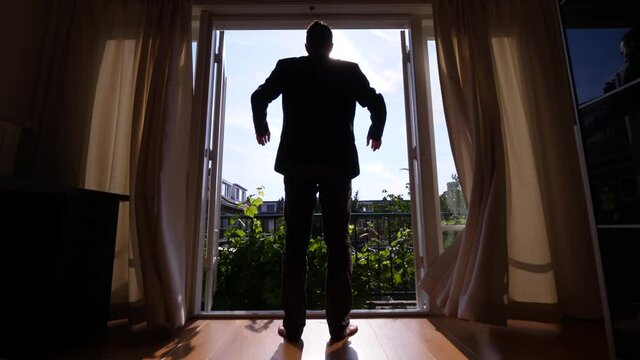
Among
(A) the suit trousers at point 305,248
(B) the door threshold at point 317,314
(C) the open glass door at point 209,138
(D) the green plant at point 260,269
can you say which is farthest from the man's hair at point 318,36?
(B) the door threshold at point 317,314

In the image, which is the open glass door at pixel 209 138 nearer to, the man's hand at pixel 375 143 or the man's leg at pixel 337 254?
the man's leg at pixel 337 254

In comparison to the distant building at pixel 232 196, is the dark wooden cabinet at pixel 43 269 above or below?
below

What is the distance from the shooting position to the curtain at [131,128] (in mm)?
1663

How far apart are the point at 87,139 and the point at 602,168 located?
8.19ft

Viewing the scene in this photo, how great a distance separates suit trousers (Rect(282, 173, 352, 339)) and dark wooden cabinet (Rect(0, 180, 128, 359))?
90 cm

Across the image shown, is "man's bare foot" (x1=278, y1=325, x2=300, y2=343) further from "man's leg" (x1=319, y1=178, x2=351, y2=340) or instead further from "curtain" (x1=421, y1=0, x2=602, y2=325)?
"curtain" (x1=421, y1=0, x2=602, y2=325)

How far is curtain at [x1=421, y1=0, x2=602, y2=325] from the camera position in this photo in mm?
1640

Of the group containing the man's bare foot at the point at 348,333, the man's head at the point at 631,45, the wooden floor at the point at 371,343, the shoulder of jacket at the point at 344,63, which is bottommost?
the wooden floor at the point at 371,343

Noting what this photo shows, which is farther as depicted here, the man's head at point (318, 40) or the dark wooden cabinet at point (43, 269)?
the man's head at point (318, 40)

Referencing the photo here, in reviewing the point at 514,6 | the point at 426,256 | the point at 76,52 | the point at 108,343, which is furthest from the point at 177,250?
the point at 514,6

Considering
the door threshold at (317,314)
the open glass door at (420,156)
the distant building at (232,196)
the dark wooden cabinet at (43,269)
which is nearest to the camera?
the dark wooden cabinet at (43,269)

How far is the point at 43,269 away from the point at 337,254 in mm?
1203

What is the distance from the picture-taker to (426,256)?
1.92 metres

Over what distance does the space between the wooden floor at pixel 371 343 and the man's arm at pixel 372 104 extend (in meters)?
0.92
